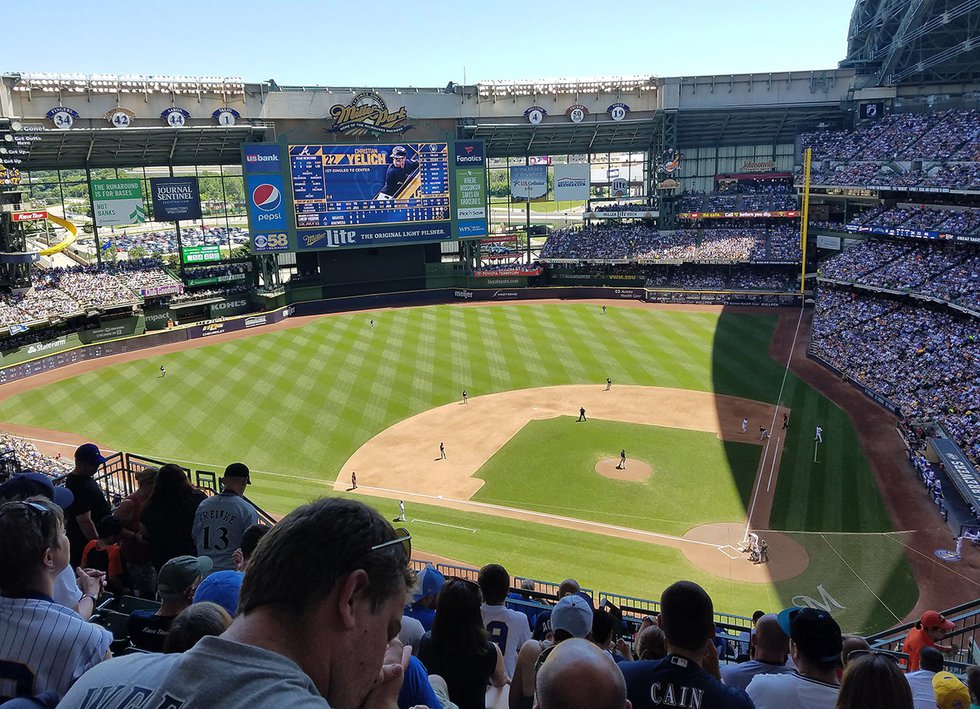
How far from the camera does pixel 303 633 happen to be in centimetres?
230

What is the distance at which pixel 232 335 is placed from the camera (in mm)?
52469

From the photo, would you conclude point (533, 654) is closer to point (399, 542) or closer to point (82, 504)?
point (399, 542)

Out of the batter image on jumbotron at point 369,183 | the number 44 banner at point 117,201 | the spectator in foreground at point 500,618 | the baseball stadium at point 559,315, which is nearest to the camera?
the spectator in foreground at point 500,618

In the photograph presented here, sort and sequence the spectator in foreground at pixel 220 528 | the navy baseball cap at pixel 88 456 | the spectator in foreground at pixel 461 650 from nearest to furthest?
1. the spectator in foreground at pixel 461 650
2. the spectator in foreground at pixel 220 528
3. the navy baseball cap at pixel 88 456

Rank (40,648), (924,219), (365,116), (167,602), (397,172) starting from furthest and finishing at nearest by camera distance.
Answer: (397,172) < (365,116) < (924,219) < (167,602) < (40,648)

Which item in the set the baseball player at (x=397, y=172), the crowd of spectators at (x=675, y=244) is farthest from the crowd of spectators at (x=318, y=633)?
the crowd of spectators at (x=675, y=244)

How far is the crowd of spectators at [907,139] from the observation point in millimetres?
49772

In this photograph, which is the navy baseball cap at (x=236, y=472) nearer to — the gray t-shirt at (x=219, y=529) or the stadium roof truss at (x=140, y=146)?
the gray t-shirt at (x=219, y=529)

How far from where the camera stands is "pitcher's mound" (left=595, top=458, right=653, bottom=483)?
29562 mm

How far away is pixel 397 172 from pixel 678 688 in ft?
198

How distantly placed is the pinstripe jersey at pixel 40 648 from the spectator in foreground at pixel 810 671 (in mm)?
4251

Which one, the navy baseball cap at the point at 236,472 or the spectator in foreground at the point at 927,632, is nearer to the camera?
the navy baseball cap at the point at 236,472

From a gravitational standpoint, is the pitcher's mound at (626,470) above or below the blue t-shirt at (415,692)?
below

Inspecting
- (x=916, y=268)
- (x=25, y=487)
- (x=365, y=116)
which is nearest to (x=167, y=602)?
(x=25, y=487)
